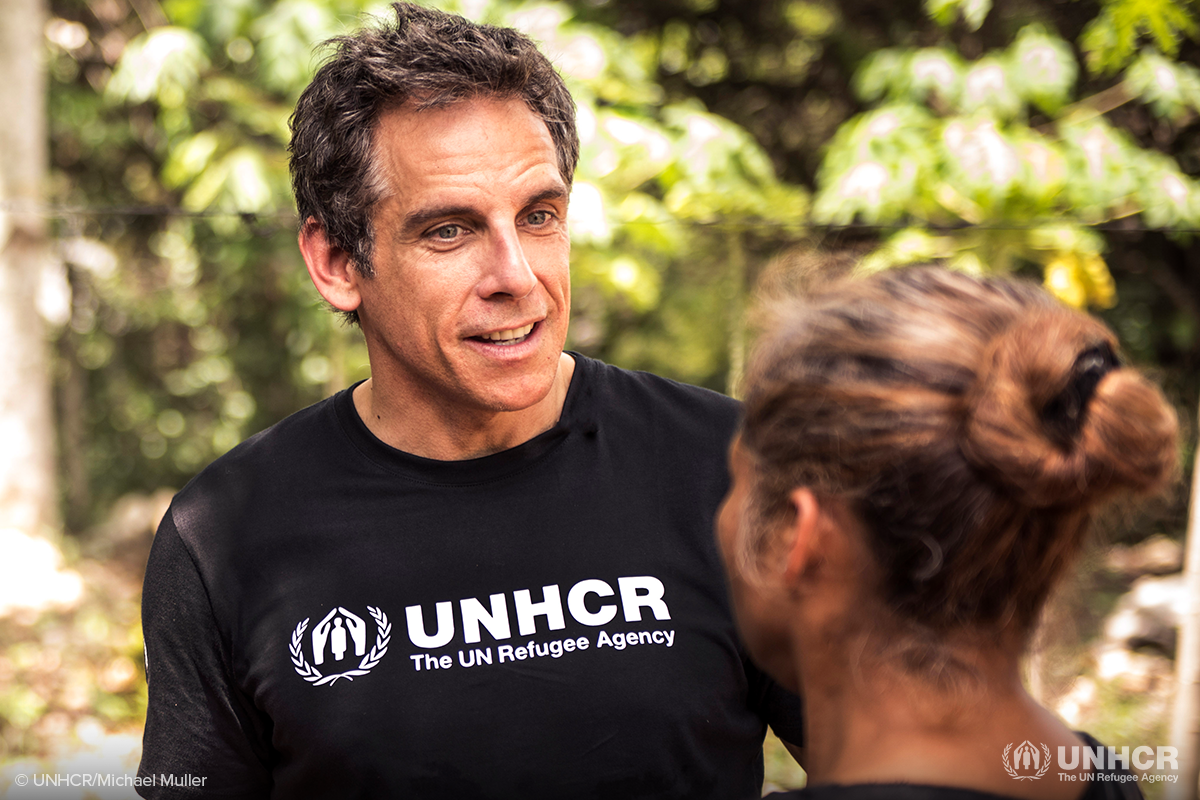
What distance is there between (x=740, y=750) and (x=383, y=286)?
0.97 meters

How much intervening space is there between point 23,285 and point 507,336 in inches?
201

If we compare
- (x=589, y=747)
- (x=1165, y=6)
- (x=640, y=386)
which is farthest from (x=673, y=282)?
(x=589, y=747)

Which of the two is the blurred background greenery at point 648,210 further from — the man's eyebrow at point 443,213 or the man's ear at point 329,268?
the man's ear at point 329,268

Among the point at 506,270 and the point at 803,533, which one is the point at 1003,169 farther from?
the point at 803,533

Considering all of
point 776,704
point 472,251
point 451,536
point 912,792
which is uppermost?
point 472,251

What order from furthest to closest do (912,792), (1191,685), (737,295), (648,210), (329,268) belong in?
(737,295)
(648,210)
(1191,685)
(329,268)
(912,792)

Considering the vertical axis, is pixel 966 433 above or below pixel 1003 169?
below

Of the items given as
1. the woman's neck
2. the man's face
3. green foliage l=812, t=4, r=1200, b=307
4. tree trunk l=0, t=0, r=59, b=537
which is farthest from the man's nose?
tree trunk l=0, t=0, r=59, b=537

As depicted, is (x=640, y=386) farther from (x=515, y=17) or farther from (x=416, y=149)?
(x=515, y=17)

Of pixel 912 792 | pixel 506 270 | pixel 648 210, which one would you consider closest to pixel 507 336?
pixel 506 270

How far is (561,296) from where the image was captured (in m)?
1.67

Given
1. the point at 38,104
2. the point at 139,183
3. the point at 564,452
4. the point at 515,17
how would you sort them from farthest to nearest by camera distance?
the point at 139,183
the point at 38,104
the point at 515,17
the point at 564,452

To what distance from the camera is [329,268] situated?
5.82 ft

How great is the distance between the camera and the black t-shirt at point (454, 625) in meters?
1.44
